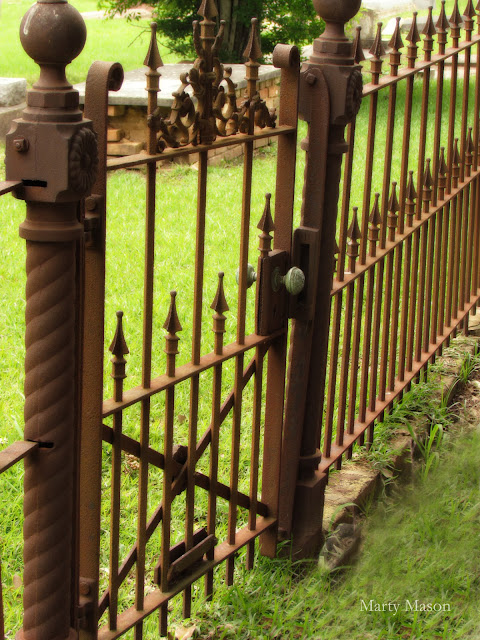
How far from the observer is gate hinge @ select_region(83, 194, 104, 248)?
187 cm

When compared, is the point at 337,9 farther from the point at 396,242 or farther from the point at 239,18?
the point at 239,18

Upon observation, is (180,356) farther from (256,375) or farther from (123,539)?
(256,375)

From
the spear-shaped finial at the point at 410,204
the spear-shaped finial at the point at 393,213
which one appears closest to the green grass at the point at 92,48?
the spear-shaped finial at the point at 410,204

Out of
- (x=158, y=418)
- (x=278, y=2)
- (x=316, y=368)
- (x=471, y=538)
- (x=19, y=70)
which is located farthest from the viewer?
(x=19, y=70)

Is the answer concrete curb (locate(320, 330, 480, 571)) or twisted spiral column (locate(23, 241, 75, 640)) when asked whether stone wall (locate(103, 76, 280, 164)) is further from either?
twisted spiral column (locate(23, 241, 75, 640))

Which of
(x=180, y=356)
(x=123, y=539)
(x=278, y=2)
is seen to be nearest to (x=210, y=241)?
(x=180, y=356)

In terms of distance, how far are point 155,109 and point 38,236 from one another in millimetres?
399

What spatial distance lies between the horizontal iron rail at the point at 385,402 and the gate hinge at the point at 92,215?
4.50ft

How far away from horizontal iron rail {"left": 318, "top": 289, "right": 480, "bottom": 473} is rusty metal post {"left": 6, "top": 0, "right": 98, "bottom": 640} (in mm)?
1225

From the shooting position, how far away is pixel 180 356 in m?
4.25

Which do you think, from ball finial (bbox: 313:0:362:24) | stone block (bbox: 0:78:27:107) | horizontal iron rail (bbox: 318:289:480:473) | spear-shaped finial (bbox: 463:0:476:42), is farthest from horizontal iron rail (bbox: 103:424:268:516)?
stone block (bbox: 0:78:27:107)

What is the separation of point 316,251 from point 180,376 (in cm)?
61

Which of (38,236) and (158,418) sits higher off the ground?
(38,236)

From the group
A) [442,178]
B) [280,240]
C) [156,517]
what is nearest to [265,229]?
[280,240]
